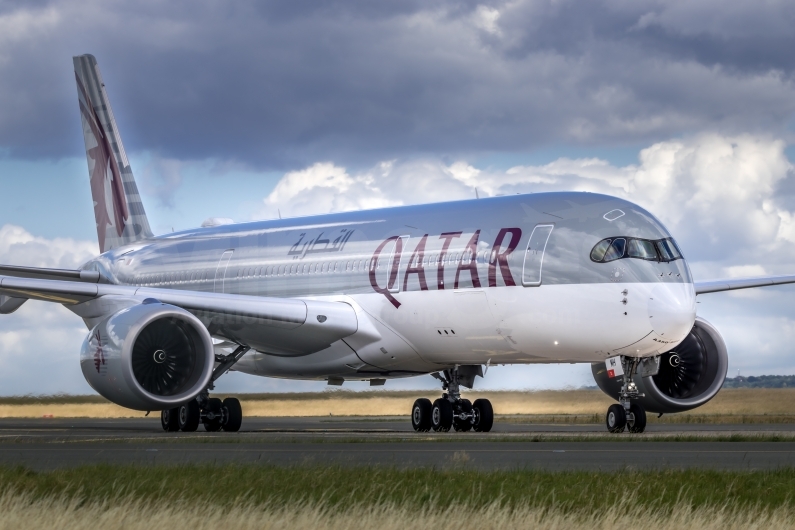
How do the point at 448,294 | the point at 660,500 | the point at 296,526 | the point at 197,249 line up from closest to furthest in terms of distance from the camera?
1. the point at 296,526
2. the point at 660,500
3. the point at 448,294
4. the point at 197,249

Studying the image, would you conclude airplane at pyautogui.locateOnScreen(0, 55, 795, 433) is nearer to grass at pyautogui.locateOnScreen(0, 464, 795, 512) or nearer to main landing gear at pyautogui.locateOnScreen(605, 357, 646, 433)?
main landing gear at pyautogui.locateOnScreen(605, 357, 646, 433)

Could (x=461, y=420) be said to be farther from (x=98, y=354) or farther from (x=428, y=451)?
(x=428, y=451)

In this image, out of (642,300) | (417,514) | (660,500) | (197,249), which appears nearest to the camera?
(417,514)

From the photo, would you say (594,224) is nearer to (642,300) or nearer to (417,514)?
(642,300)

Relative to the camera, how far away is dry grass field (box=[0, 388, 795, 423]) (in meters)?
32.9

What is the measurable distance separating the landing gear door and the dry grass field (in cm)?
988

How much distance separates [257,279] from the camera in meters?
28.8

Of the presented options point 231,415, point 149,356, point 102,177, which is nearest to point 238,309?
point 149,356

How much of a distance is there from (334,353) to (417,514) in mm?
16562

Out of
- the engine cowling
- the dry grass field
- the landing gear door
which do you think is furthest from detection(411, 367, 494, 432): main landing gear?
the dry grass field

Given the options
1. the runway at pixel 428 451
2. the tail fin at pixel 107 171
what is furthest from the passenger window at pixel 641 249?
the tail fin at pixel 107 171

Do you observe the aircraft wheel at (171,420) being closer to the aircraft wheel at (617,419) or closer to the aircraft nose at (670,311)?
the aircraft wheel at (617,419)

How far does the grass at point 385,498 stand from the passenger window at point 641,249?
332 inches

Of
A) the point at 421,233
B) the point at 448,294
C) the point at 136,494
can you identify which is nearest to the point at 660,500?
the point at 136,494
